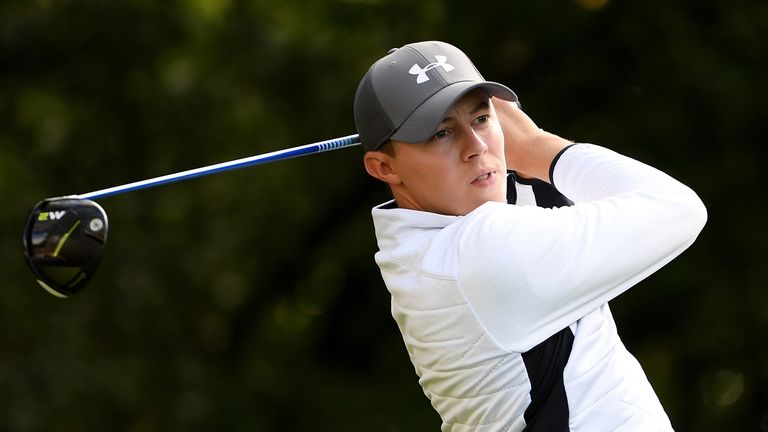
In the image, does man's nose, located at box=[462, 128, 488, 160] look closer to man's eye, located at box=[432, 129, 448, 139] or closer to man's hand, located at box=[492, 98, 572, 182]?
man's eye, located at box=[432, 129, 448, 139]

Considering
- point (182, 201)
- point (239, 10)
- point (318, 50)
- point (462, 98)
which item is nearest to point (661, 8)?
point (318, 50)

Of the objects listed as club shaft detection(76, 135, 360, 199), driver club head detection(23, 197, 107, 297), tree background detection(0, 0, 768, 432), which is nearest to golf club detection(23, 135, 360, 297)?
driver club head detection(23, 197, 107, 297)

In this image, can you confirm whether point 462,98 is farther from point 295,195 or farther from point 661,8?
point 295,195

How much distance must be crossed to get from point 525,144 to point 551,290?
409 mm

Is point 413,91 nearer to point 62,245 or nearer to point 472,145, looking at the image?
point 472,145

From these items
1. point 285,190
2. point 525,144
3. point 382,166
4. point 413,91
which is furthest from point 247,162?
point 285,190

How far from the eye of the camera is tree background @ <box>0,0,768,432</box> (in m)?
7.07

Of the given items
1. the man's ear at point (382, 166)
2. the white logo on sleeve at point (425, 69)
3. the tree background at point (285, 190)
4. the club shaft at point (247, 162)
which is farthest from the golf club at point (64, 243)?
the tree background at point (285, 190)

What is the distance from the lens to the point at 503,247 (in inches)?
94.7

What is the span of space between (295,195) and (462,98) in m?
5.65

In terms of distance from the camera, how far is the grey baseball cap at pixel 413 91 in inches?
101

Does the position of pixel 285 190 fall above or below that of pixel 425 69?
above

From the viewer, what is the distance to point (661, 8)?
7.10 metres

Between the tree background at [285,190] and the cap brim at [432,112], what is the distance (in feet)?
14.9
